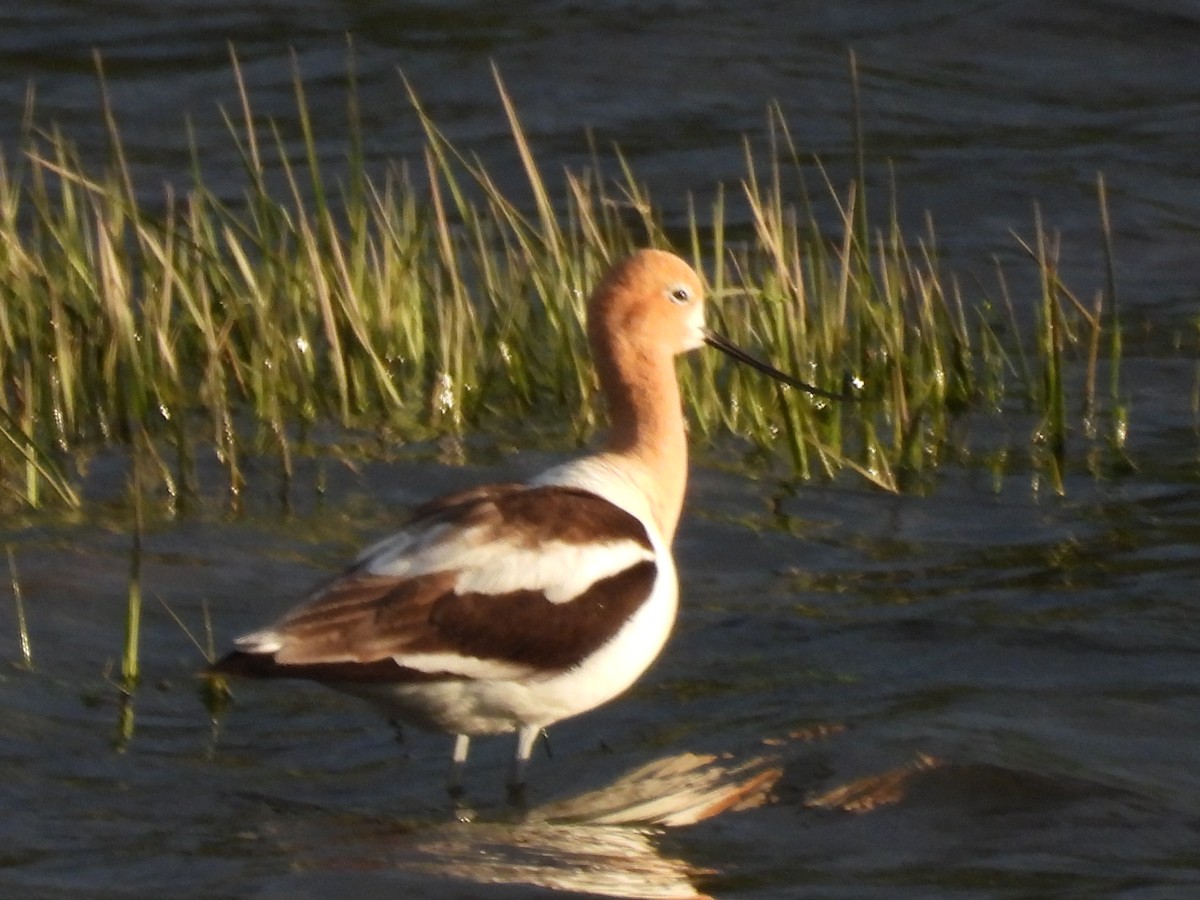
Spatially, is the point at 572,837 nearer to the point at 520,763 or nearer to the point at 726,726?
the point at 520,763

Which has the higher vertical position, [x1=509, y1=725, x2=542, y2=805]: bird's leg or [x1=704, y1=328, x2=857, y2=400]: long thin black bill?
[x1=704, y1=328, x2=857, y2=400]: long thin black bill

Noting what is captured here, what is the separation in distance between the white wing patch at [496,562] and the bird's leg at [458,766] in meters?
0.39

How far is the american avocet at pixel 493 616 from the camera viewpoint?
584 centimetres

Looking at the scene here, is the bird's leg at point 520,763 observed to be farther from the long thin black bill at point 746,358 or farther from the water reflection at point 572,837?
the long thin black bill at point 746,358

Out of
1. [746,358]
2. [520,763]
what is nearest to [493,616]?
[520,763]

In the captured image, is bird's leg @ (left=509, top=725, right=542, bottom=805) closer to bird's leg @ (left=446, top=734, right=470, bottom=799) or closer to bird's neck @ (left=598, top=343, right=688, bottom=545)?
bird's leg @ (left=446, top=734, right=470, bottom=799)

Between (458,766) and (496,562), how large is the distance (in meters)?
0.52

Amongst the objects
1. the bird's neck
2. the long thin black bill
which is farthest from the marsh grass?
the bird's neck

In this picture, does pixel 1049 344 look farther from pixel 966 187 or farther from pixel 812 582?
pixel 966 187

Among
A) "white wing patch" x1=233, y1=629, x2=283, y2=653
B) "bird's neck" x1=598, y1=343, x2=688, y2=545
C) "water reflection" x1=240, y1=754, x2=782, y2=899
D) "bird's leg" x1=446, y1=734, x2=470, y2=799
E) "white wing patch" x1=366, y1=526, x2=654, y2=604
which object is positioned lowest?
"water reflection" x1=240, y1=754, x2=782, y2=899

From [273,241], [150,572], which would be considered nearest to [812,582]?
[150,572]

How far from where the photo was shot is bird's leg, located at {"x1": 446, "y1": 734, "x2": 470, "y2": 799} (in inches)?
239

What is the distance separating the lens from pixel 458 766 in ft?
20.0

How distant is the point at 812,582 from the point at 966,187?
6487 millimetres
